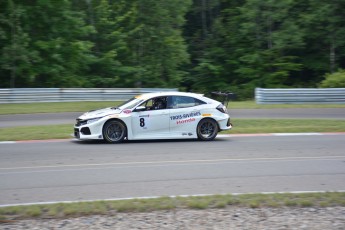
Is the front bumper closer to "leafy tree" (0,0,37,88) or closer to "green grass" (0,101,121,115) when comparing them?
"green grass" (0,101,121,115)

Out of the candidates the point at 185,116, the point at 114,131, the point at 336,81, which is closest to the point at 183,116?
the point at 185,116

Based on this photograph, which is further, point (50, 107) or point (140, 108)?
point (50, 107)

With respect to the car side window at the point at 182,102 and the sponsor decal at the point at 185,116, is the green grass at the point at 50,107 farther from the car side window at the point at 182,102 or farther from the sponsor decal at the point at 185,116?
the sponsor decal at the point at 185,116

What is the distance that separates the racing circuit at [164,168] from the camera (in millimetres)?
8664

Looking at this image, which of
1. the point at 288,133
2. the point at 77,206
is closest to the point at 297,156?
the point at 288,133

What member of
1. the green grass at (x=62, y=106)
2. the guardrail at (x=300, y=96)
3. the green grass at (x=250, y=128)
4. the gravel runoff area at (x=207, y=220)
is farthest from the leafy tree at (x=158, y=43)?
the gravel runoff area at (x=207, y=220)

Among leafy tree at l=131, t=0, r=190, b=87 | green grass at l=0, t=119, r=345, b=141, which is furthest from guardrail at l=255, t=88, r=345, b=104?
leafy tree at l=131, t=0, r=190, b=87

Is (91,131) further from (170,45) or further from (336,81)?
(170,45)

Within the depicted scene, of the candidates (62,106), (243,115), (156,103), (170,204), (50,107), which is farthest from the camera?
(62,106)

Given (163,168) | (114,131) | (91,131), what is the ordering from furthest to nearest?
1. (114,131)
2. (91,131)
3. (163,168)

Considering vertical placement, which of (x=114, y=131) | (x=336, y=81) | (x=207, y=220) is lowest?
(x=207, y=220)

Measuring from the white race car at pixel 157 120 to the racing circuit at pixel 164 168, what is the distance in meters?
0.31

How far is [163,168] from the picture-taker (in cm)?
1069

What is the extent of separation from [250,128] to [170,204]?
436 inches
